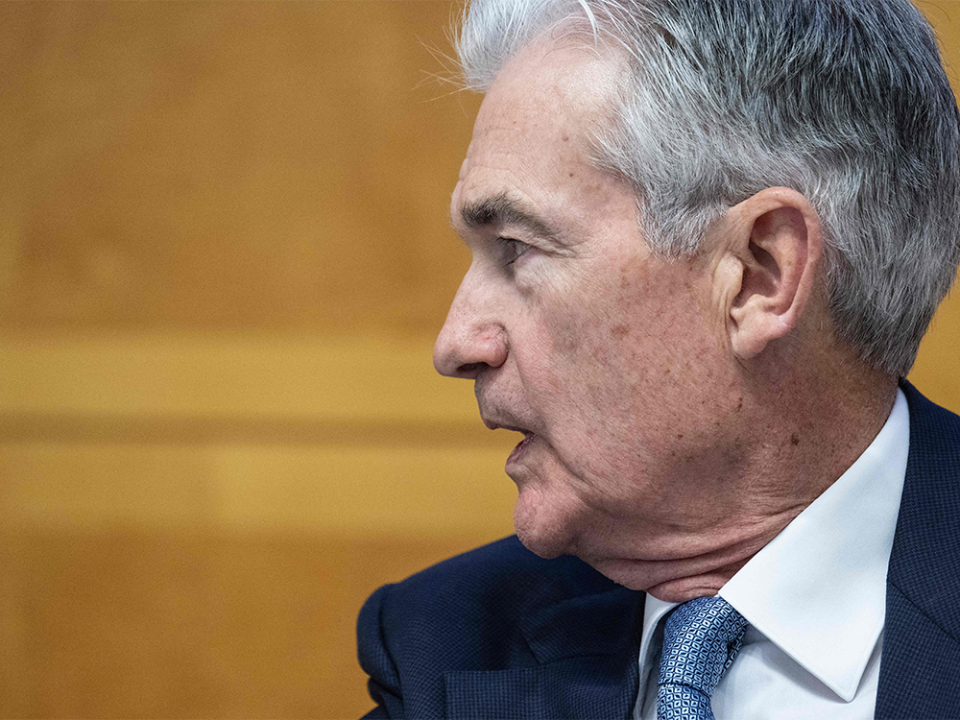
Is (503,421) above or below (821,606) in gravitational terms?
above

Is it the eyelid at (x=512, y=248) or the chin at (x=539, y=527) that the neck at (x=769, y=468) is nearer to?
the chin at (x=539, y=527)

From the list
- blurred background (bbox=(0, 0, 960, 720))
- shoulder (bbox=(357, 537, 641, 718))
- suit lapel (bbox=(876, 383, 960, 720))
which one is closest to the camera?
suit lapel (bbox=(876, 383, 960, 720))

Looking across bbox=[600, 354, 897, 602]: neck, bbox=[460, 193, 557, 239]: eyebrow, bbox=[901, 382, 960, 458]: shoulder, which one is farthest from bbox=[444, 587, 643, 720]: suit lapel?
bbox=[460, 193, 557, 239]: eyebrow

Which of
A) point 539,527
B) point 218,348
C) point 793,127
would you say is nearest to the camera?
point 793,127

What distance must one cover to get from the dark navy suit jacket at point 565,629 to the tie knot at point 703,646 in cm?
9

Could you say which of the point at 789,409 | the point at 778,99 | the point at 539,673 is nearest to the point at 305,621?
the point at 539,673

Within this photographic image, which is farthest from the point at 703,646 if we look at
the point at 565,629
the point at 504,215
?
the point at 504,215

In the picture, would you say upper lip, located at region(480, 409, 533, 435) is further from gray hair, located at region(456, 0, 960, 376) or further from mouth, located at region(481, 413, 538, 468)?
gray hair, located at region(456, 0, 960, 376)

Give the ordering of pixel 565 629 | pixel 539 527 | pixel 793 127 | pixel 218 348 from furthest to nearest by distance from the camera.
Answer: pixel 218 348 < pixel 565 629 < pixel 539 527 < pixel 793 127

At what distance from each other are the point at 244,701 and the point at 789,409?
1.70 metres

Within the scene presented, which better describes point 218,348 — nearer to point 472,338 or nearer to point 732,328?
point 472,338

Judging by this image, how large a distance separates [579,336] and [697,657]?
32 centimetres

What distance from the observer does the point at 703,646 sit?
88 cm

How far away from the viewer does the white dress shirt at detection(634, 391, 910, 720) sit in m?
0.85
